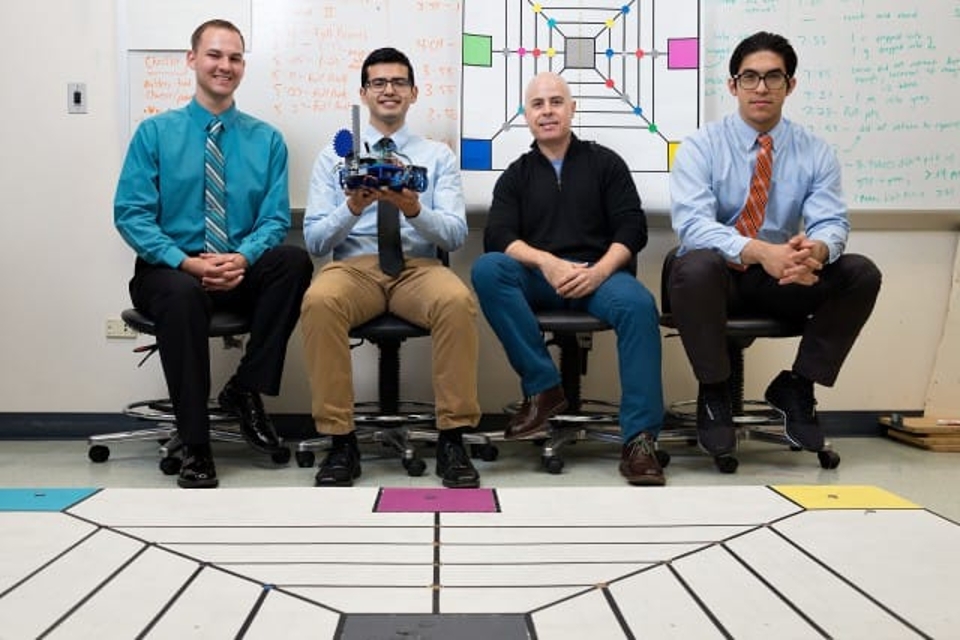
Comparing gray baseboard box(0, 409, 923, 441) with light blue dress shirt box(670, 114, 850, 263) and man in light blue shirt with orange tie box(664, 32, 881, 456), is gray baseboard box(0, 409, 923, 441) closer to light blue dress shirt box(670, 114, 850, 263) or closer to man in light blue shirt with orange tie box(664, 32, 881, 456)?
man in light blue shirt with orange tie box(664, 32, 881, 456)

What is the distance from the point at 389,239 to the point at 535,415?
2.21ft

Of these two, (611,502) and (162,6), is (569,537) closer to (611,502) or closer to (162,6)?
(611,502)

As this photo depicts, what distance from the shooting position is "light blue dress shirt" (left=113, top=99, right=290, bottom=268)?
8.54 feet

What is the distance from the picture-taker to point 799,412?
2557 mm

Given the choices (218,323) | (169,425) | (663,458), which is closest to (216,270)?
(218,323)

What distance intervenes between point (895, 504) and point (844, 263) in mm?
928

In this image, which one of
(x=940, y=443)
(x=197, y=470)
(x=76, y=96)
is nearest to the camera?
(x=197, y=470)

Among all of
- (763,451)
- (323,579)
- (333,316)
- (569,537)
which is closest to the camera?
(323,579)

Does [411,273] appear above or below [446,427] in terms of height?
above

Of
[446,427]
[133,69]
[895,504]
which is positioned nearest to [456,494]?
[446,427]

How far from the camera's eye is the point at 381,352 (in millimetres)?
2734

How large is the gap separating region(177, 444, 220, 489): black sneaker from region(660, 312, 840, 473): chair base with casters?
1.34 meters

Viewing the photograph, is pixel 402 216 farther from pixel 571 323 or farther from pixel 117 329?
pixel 117 329

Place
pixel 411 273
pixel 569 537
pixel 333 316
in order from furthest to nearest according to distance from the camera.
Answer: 1. pixel 411 273
2. pixel 333 316
3. pixel 569 537
